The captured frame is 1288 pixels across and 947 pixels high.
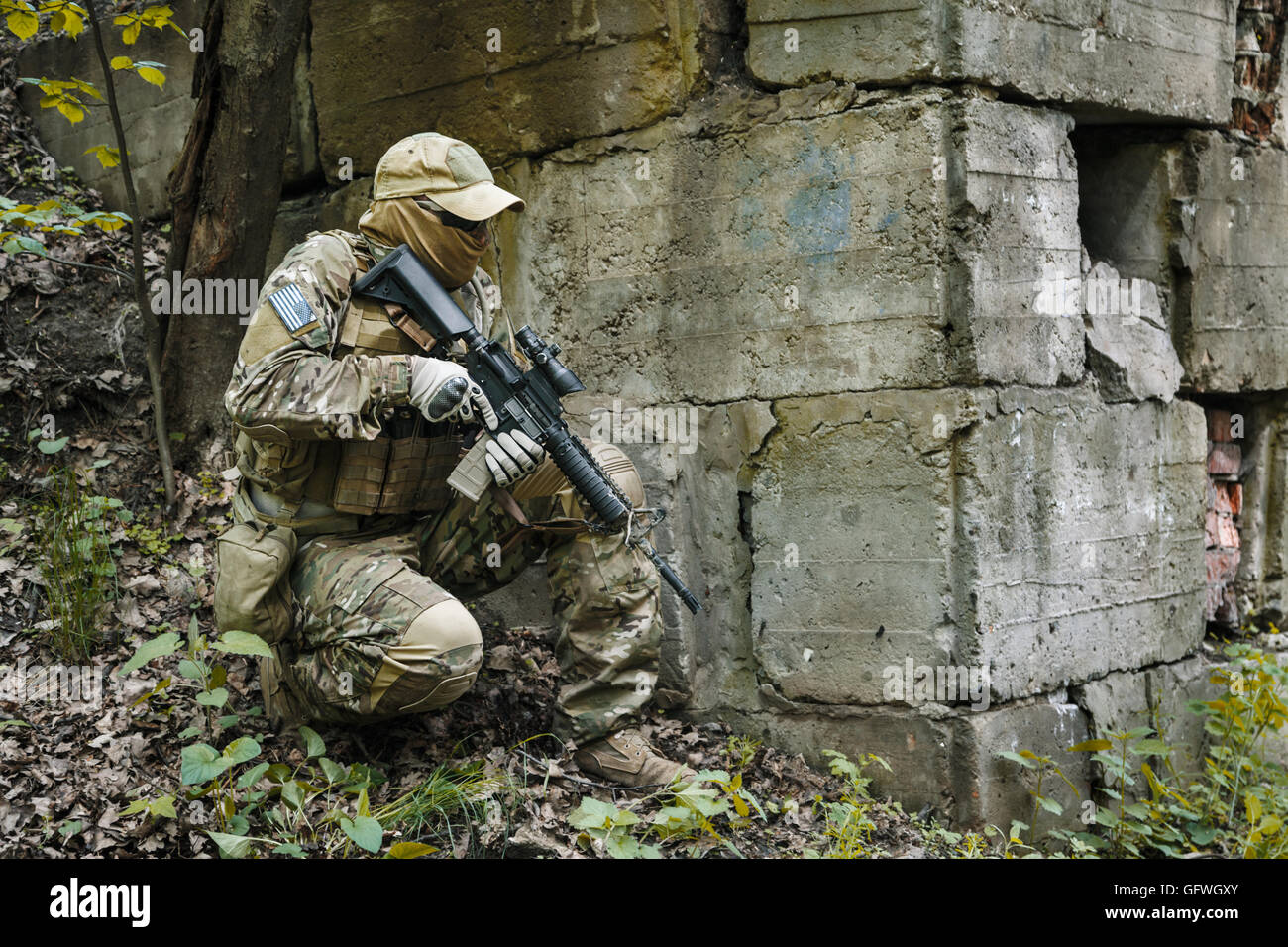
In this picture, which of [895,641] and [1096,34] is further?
[1096,34]

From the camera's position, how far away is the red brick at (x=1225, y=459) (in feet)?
16.8

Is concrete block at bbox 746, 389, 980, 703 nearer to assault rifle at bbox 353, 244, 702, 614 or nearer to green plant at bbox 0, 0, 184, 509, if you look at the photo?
assault rifle at bbox 353, 244, 702, 614

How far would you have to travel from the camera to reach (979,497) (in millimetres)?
3922

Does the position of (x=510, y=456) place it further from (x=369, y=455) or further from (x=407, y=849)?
(x=407, y=849)

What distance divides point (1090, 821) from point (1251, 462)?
1.85 m

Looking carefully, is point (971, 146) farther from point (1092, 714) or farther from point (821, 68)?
point (1092, 714)

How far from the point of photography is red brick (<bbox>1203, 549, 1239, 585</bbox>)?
16.8 feet

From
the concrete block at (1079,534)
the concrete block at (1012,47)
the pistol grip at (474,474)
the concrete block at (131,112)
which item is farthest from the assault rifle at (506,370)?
the concrete block at (131,112)

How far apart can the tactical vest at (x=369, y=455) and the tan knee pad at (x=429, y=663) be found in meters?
Result: 0.44

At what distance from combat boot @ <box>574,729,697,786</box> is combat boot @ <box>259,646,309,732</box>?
2.84 ft

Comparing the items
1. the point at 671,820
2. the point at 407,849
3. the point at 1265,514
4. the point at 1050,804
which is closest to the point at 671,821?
the point at 671,820
